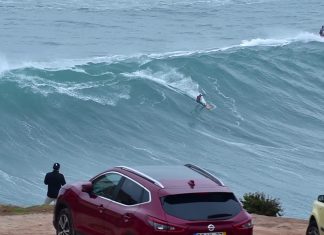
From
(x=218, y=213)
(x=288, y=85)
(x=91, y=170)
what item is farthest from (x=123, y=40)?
(x=218, y=213)

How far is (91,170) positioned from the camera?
29.4 meters

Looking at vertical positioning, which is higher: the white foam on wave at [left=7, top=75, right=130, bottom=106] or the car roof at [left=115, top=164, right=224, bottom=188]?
the white foam on wave at [left=7, top=75, right=130, bottom=106]

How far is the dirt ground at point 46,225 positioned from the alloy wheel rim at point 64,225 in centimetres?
161

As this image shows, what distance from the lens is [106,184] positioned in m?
11.4

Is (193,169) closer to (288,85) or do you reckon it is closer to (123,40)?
(288,85)

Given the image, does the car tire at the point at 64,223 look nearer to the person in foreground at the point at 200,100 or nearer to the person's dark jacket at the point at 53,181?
the person's dark jacket at the point at 53,181

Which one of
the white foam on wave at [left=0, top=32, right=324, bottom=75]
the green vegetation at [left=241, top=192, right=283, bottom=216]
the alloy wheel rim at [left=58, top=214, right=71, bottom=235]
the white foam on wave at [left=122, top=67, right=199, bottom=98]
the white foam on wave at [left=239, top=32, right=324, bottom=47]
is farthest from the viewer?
the white foam on wave at [left=239, top=32, right=324, bottom=47]

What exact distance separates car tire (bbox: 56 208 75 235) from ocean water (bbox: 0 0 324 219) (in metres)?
12.0

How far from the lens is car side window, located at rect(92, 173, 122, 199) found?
1115 cm

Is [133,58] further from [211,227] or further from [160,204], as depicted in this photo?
[211,227]

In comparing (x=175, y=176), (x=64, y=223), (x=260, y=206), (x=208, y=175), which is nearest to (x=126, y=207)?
(x=175, y=176)

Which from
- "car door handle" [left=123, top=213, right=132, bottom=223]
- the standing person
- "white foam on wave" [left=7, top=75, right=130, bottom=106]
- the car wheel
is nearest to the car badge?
"car door handle" [left=123, top=213, right=132, bottom=223]

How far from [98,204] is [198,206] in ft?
4.86

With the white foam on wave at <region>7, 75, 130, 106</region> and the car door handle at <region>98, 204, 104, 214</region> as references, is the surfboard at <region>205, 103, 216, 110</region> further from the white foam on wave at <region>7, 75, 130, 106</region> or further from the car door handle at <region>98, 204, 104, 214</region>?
the car door handle at <region>98, 204, 104, 214</region>
